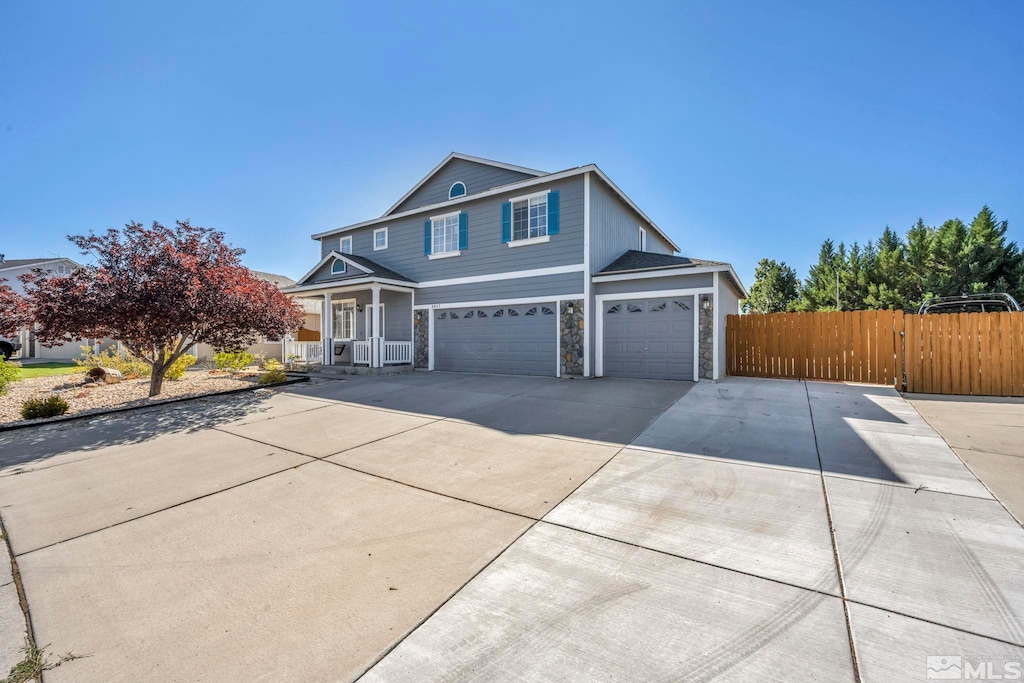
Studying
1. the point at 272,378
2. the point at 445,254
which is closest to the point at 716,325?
the point at 445,254

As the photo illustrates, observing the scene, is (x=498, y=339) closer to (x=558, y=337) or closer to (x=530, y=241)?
(x=558, y=337)

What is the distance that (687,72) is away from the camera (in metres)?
10.4

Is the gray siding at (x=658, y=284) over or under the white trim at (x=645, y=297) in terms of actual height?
over

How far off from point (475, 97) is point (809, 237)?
42.9 metres

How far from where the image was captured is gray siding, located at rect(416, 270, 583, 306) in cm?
1134

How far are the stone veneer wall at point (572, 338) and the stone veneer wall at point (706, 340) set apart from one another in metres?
3.04

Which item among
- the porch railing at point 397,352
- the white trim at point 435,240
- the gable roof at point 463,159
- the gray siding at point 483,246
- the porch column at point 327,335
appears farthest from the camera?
the porch column at point 327,335

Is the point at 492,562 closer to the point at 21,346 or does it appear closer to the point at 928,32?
the point at 928,32

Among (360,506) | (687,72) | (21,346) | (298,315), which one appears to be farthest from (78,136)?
(21,346)

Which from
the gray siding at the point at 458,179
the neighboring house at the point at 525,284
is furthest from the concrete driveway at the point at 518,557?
the gray siding at the point at 458,179

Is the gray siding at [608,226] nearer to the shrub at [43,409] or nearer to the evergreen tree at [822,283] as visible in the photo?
the shrub at [43,409]

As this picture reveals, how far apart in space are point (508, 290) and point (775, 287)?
121 feet

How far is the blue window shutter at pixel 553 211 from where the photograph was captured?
11.4 meters

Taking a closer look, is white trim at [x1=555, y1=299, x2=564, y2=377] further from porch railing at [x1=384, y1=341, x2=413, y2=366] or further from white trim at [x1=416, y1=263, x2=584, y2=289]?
porch railing at [x1=384, y1=341, x2=413, y2=366]
